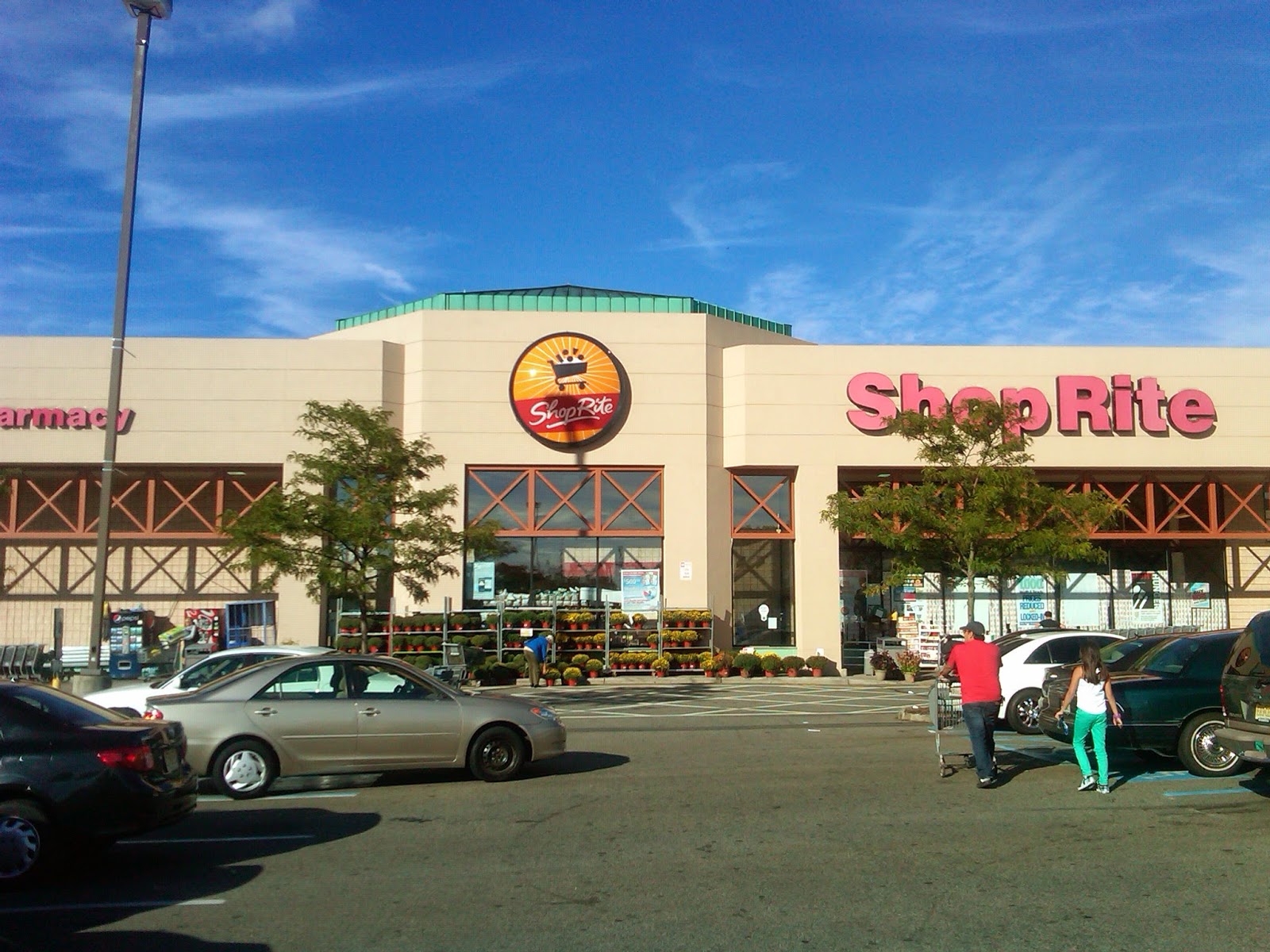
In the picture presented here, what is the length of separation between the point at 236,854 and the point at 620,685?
19.5m

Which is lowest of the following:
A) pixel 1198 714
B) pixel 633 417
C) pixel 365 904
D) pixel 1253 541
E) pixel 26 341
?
pixel 365 904

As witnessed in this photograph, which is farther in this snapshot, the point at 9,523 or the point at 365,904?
the point at 9,523

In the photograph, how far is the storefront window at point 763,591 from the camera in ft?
104

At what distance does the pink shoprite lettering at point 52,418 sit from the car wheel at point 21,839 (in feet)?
80.7

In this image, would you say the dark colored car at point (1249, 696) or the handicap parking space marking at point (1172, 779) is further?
the handicap parking space marking at point (1172, 779)

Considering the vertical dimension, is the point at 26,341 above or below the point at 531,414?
above

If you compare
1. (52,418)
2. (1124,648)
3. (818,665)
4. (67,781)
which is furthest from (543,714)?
(52,418)

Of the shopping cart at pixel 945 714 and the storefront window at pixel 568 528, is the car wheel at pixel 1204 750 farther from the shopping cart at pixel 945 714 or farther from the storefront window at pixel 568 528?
the storefront window at pixel 568 528

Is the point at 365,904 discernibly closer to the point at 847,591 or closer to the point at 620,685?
the point at 620,685

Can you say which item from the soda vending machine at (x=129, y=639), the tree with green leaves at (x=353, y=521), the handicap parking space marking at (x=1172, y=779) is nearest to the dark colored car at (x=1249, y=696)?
the handicap parking space marking at (x=1172, y=779)

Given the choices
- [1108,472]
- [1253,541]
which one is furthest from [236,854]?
[1253,541]

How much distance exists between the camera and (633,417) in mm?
31188

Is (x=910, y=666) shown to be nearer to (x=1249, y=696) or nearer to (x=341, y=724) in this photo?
(x=1249, y=696)

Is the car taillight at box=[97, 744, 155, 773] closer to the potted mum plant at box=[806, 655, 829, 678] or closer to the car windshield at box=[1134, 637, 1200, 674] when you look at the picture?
the car windshield at box=[1134, 637, 1200, 674]
